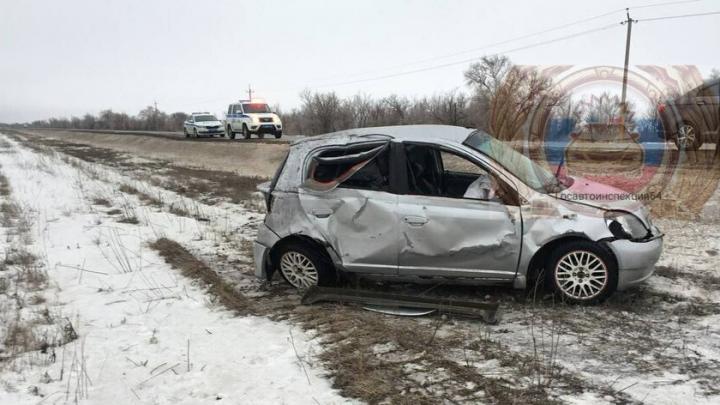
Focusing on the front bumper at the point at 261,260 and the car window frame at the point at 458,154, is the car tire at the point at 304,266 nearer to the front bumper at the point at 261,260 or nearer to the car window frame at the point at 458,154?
the front bumper at the point at 261,260

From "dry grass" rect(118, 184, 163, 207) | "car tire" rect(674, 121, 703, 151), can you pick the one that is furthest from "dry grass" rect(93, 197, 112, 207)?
"car tire" rect(674, 121, 703, 151)

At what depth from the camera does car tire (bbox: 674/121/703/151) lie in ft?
40.6

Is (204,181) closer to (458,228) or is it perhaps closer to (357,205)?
(357,205)

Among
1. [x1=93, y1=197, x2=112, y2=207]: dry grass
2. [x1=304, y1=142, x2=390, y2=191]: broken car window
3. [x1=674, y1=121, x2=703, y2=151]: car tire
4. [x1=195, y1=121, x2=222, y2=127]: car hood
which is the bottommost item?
[x1=93, y1=197, x2=112, y2=207]: dry grass

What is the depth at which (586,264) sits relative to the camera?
4656mm

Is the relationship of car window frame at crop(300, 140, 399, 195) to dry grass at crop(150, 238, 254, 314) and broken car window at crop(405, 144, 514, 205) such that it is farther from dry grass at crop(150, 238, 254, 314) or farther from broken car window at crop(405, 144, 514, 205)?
dry grass at crop(150, 238, 254, 314)

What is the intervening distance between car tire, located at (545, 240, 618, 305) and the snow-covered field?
145mm

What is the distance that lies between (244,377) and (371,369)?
0.94 meters

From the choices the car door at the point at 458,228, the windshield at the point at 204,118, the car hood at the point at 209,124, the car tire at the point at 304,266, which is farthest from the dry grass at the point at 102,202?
the windshield at the point at 204,118

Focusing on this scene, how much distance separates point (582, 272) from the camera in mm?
4688

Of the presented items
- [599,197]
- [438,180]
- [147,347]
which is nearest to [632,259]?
[599,197]

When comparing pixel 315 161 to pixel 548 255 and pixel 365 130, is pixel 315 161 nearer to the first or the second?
pixel 365 130

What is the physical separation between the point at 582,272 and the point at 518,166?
47.6 inches

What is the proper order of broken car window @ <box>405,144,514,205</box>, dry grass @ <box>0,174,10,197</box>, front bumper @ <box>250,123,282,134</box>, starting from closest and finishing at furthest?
broken car window @ <box>405,144,514,205</box> < dry grass @ <box>0,174,10,197</box> < front bumper @ <box>250,123,282,134</box>
